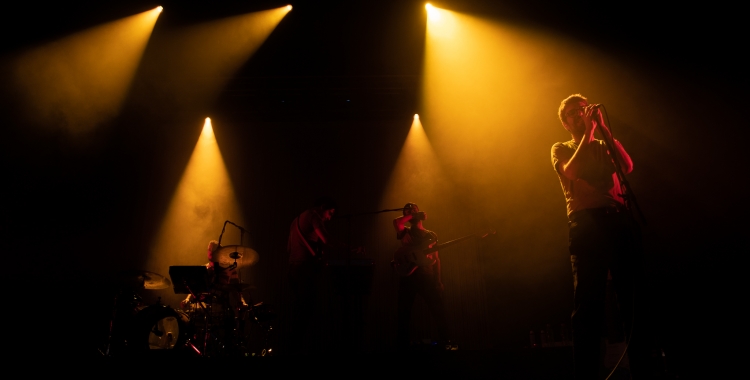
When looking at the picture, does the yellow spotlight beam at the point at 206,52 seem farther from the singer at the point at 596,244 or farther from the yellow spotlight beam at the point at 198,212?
the singer at the point at 596,244

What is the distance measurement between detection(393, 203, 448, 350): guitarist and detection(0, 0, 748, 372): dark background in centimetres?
135

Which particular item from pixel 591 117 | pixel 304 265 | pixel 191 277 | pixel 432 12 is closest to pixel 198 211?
pixel 191 277

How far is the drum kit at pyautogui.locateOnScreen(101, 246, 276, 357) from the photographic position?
18.4 ft

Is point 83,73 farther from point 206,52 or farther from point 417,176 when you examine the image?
point 417,176

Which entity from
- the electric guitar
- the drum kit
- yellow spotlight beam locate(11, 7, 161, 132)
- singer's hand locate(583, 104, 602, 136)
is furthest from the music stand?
singer's hand locate(583, 104, 602, 136)

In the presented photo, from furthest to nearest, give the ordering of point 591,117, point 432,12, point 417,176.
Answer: point 417,176
point 432,12
point 591,117

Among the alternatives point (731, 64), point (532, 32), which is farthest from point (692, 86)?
point (532, 32)

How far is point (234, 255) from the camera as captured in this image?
6.12m

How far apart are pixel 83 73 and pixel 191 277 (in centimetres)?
312

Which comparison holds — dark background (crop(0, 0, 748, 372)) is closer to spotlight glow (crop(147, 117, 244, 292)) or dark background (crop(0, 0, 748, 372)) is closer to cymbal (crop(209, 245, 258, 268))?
spotlight glow (crop(147, 117, 244, 292))

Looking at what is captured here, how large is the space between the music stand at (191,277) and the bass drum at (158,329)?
35cm

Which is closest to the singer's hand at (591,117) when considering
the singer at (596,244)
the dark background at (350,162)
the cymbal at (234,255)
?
the singer at (596,244)

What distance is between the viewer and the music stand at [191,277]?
5.72 m

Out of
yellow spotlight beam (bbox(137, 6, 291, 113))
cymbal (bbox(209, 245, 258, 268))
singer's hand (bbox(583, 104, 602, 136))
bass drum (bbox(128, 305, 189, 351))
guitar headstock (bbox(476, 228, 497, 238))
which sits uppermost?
yellow spotlight beam (bbox(137, 6, 291, 113))
